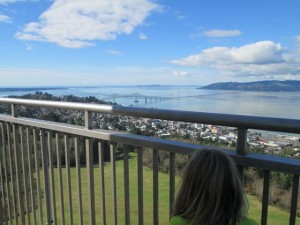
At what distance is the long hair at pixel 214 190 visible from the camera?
139 cm

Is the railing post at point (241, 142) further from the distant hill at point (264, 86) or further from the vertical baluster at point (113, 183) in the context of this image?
the distant hill at point (264, 86)

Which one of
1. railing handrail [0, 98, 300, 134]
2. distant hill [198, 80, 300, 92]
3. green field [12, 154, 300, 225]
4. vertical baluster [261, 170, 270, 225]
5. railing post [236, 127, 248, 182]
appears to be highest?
distant hill [198, 80, 300, 92]

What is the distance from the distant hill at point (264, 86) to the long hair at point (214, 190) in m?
1.46

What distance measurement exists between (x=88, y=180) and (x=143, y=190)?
544 mm

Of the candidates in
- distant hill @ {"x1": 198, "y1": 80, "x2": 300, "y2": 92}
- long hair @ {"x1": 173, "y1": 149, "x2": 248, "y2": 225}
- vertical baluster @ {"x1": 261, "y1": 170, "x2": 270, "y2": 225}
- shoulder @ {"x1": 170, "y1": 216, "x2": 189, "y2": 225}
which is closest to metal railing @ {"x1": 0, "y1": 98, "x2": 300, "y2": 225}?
vertical baluster @ {"x1": 261, "y1": 170, "x2": 270, "y2": 225}

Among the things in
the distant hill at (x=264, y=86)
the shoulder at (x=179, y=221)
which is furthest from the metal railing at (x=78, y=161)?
the distant hill at (x=264, y=86)

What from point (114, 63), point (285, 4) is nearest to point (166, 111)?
point (285, 4)

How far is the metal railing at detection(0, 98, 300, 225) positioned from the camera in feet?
4.96

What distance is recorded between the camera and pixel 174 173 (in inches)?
74.1

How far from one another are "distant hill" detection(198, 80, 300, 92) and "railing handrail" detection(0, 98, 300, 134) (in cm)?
130

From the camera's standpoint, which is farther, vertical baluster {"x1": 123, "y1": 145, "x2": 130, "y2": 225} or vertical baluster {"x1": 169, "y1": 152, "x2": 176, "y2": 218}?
vertical baluster {"x1": 123, "y1": 145, "x2": 130, "y2": 225}

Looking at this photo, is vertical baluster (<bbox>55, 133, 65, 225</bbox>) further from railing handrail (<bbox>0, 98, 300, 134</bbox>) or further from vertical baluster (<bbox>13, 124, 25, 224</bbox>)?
vertical baluster (<bbox>13, 124, 25, 224</bbox>)

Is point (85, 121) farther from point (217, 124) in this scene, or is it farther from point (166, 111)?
point (217, 124)

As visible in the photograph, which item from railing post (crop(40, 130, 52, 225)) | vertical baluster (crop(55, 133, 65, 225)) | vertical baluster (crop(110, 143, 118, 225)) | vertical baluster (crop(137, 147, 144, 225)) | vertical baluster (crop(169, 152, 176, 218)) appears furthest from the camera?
railing post (crop(40, 130, 52, 225))
